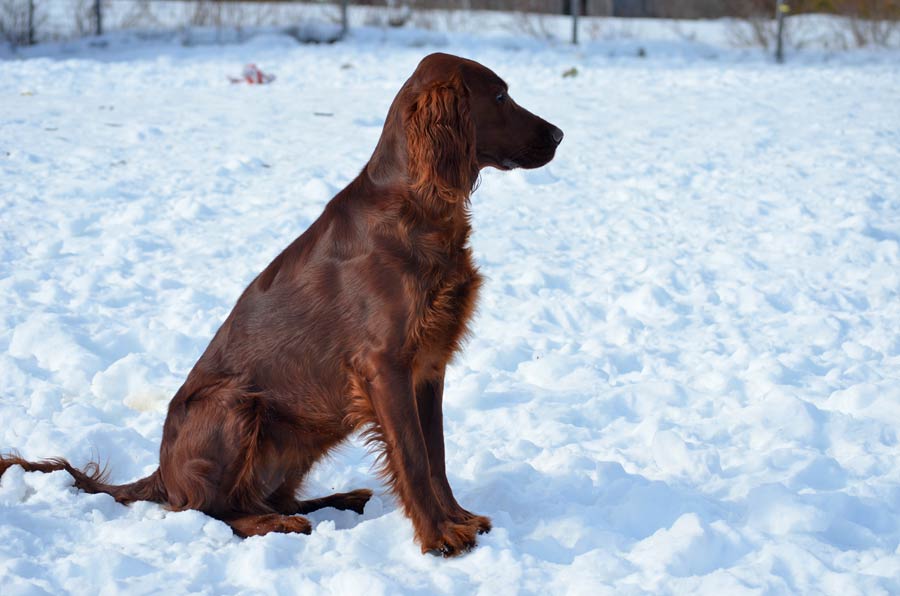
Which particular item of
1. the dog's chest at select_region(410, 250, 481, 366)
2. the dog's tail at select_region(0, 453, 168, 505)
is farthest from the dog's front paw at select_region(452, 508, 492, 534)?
the dog's tail at select_region(0, 453, 168, 505)

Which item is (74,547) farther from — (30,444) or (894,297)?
(894,297)

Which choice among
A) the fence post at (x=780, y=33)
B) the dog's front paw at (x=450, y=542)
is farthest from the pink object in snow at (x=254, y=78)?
the dog's front paw at (x=450, y=542)

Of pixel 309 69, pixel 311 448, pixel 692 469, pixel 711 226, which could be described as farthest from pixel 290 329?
pixel 309 69

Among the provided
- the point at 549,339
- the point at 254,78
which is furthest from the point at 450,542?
the point at 254,78

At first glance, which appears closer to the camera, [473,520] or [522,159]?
[473,520]

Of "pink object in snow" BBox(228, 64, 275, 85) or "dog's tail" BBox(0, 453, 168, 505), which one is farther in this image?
"pink object in snow" BBox(228, 64, 275, 85)

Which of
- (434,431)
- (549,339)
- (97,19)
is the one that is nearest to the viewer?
(434,431)

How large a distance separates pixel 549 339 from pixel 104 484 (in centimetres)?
214

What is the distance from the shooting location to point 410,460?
2.63 metres

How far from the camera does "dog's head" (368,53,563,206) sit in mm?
2717

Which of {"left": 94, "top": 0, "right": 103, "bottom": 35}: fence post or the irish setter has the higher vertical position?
{"left": 94, "top": 0, "right": 103, "bottom": 35}: fence post

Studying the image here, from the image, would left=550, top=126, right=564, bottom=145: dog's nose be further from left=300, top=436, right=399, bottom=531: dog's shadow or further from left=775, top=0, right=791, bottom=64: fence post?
left=775, top=0, right=791, bottom=64: fence post

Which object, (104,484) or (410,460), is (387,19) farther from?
(410,460)

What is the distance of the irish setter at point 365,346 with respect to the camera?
2.64 meters
